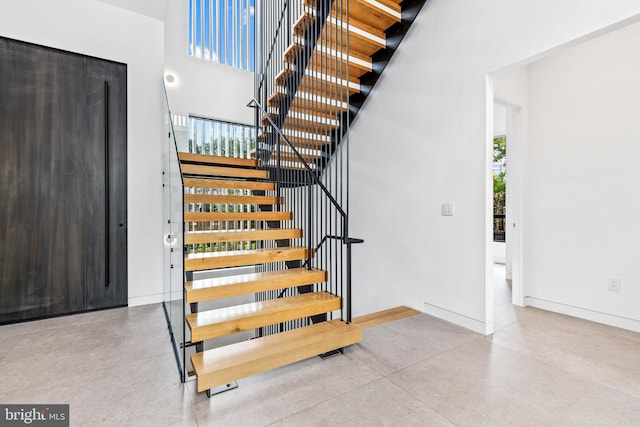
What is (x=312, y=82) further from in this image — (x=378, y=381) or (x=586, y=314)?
(x=586, y=314)

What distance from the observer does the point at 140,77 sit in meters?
3.56

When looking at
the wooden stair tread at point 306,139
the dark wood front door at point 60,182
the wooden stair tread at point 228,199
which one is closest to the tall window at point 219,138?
the wooden stair tread at point 306,139

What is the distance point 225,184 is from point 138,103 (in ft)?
5.06

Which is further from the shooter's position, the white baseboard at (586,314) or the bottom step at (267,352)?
the white baseboard at (586,314)

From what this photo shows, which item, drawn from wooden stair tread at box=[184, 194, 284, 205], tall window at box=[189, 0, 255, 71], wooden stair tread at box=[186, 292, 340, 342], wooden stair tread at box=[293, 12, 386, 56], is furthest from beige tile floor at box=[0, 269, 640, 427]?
tall window at box=[189, 0, 255, 71]

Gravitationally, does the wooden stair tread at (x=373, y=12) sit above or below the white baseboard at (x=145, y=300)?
above

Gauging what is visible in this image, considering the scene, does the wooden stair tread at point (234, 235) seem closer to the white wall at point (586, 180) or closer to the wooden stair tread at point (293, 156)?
the wooden stair tread at point (293, 156)

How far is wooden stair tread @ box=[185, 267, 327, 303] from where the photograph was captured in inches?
79.4

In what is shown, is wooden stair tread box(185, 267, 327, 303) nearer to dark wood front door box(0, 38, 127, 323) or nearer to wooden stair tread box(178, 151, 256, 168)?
dark wood front door box(0, 38, 127, 323)

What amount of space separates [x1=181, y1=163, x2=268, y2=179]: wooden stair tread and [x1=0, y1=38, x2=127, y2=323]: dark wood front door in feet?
2.66

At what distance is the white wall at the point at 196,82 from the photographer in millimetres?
4793

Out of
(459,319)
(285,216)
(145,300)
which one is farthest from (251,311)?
(145,300)

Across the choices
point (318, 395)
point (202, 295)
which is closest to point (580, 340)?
point (318, 395)

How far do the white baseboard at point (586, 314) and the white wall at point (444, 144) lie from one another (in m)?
1.12
